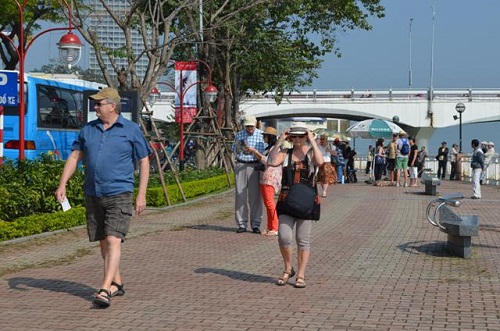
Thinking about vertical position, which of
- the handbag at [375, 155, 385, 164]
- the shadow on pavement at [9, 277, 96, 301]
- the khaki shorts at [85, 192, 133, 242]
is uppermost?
the khaki shorts at [85, 192, 133, 242]

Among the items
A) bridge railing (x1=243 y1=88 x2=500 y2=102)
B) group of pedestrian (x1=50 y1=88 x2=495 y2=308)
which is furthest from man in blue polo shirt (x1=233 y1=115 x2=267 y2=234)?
bridge railing (x1=243 y1=88 x2=500 y2=102)

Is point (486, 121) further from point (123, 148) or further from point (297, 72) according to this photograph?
point (123, 148)

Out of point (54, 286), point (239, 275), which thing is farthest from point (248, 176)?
point (54, 286)

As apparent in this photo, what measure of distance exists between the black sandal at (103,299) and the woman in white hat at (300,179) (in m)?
1.96

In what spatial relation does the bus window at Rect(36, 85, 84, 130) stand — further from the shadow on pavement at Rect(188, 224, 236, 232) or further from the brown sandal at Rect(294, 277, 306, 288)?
the brown sandal at Rect(294, 277, 306, 288)

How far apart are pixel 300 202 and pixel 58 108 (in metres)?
18.3

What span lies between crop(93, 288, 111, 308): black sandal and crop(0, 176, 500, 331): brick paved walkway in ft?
0.24

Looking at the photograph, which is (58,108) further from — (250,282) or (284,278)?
(284,278)

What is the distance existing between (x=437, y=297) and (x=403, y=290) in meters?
0.48

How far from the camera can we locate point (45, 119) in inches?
1013

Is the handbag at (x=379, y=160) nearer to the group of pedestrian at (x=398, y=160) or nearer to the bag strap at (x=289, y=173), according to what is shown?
the group of pedestrian at (x=398, y=160)

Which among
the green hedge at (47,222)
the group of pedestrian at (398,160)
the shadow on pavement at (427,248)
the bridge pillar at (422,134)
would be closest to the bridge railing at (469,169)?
the group of pedestrian at (398,160)

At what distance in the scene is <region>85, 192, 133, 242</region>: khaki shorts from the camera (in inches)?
324

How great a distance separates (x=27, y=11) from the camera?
3634 cm
